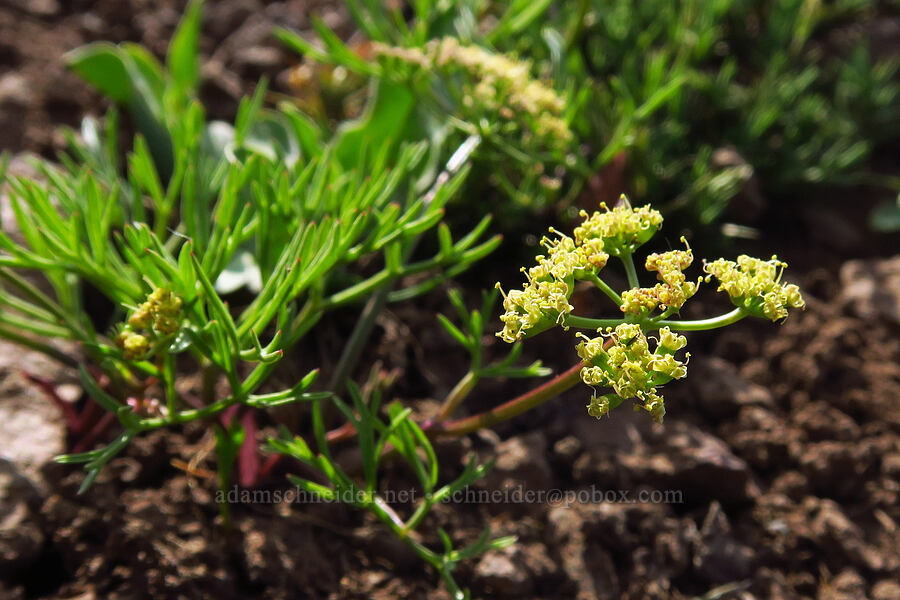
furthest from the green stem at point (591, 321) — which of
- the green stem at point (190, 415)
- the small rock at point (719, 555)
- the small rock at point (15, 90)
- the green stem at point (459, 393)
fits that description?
the small rock at point (15, 90)

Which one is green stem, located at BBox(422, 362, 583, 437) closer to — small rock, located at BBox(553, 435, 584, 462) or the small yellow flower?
small rock, located at BBox(553, 435, 584, 462)

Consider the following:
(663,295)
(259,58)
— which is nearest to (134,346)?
(663,295)

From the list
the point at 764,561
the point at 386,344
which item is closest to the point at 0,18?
the point at 386,344

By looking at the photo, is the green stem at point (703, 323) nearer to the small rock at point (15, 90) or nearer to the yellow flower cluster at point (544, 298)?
the yellow flower cluster at point (544, 298)

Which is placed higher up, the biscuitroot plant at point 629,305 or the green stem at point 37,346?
the green stem at point 37,346

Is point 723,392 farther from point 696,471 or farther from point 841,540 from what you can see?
point 841,540

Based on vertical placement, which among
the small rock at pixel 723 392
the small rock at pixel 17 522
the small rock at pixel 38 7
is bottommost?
the small rock at pixel 17 522

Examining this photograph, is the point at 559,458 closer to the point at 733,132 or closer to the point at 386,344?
the point at 386,344
